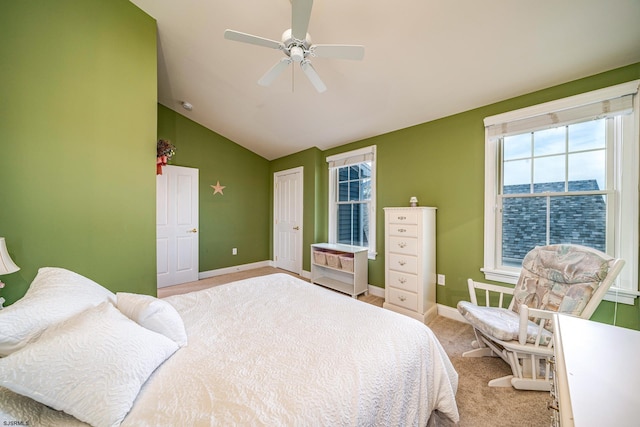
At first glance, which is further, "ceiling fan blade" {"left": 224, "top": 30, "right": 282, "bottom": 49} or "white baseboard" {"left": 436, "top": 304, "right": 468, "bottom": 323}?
"white baseboard" {"left": 436, "top": 304, "right": 468, "bottom": 323}

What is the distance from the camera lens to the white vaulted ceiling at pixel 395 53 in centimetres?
166

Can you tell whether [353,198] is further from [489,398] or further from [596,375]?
[596,375]

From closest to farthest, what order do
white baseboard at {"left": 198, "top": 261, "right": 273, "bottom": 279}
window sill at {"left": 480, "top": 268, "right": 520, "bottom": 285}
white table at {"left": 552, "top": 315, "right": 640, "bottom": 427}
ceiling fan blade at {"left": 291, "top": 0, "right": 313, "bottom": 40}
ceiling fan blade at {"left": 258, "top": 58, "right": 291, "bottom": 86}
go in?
white table at {"left": 552, "top": 315, "right": 640, "bottom": 427}
ceiling fan blade at {"left": 291, "top": 0, "right": 313, "bottom": 40}
ceiling fan blade at {"left": 258, "top": 58, "right": 291, "bottom": 86}
window sill at {"left": 480, "top": 268, "right": 520, "bottom": 285}
white baseboard at {"left": 198, "top": 261, "right": 273, "bottom": 279}

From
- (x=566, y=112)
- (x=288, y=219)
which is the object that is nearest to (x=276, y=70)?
(x=566, y=112)

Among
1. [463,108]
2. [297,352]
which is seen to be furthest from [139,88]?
[463,108]

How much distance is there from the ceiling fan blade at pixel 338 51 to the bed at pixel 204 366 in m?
1.80

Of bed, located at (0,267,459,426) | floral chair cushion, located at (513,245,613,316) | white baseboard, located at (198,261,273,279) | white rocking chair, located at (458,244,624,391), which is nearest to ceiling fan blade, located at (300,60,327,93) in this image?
bed, located at (0,267,459,426)

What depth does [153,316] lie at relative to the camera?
103 centimetres

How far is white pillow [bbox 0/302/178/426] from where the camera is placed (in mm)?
629

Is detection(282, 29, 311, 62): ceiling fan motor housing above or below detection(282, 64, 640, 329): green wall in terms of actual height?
above

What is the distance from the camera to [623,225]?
6.07 feet

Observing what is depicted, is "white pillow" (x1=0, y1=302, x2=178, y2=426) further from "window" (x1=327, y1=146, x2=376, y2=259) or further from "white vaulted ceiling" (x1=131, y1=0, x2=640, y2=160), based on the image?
"window" (x1=327, y1=146, x2=376, y2=259)

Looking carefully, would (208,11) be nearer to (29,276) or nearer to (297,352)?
(29,276)

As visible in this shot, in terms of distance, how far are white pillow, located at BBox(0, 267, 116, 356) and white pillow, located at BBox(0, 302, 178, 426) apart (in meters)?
0.08
